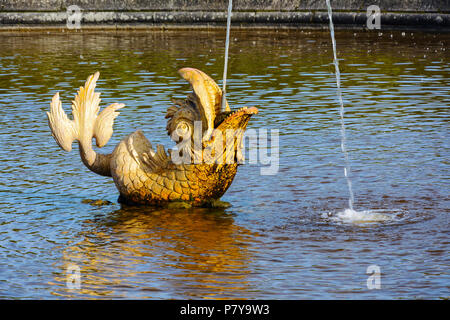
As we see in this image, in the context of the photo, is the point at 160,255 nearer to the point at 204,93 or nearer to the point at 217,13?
the point at 204,93

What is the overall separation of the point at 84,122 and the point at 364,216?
2495 mm

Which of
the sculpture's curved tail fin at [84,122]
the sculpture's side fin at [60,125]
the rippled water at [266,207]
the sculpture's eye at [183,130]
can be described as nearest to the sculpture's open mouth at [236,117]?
the sculpture's eye at [183,130]

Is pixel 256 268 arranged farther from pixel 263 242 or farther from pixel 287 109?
pixel 287 109

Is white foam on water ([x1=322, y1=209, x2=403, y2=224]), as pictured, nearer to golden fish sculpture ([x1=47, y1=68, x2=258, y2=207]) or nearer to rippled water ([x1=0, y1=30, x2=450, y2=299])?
rippled water ([x1=0, y1=30, x2=450, y2=299])

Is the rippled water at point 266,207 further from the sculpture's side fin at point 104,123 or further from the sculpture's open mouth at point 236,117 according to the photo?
the sculpture's open mouth at point 236,117

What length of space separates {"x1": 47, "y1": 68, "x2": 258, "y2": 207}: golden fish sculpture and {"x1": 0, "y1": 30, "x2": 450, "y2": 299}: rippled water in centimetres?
18

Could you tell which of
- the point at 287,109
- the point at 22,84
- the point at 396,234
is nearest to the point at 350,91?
the point at 287,109

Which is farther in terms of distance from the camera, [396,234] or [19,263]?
[396,234]

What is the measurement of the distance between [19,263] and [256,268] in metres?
1.59

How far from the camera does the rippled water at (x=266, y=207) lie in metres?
5.56

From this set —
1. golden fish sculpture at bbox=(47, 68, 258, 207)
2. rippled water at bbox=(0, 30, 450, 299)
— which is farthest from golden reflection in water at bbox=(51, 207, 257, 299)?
golden fish sculpture at bbox=(47, 68, 258, 207)

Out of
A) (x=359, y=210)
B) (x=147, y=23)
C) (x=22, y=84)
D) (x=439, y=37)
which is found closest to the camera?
(x=359, y=210)

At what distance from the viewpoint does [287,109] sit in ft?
37.3
